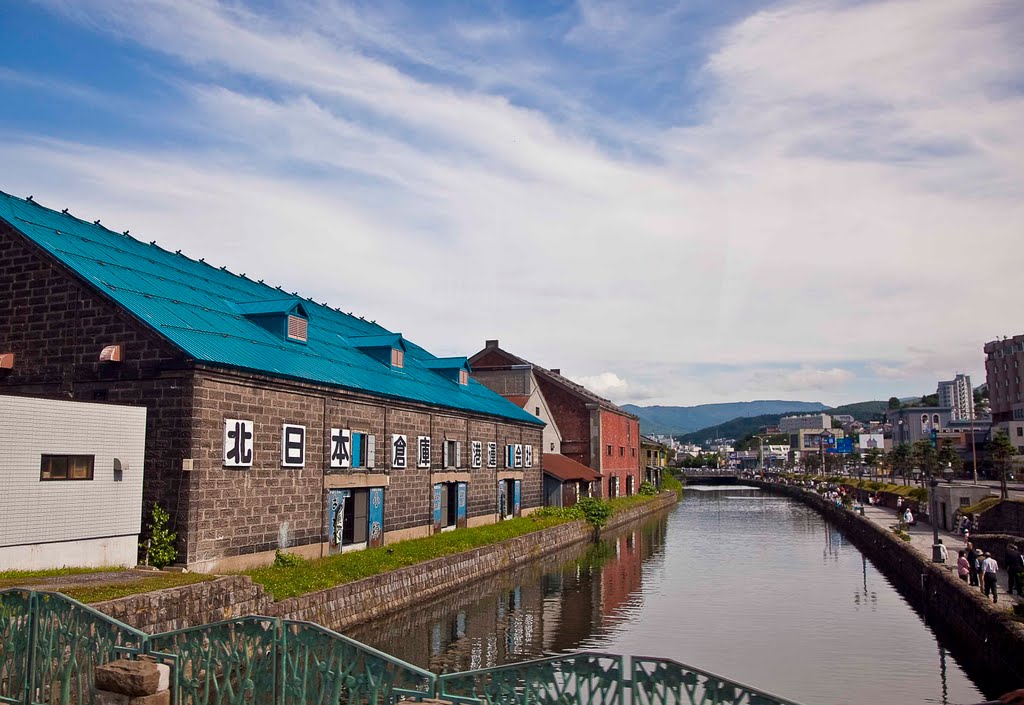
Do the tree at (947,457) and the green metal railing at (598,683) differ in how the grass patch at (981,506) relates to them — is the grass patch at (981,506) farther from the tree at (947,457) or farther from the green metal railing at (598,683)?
the tree at (947,457)

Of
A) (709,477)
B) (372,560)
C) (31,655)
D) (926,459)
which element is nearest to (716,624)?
(372,560)

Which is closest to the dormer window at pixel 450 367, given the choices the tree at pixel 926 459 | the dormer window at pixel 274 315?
the dormer window at pixel 274 315

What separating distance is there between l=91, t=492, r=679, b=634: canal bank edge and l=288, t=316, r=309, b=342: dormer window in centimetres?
969

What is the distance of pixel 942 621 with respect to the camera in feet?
88.6

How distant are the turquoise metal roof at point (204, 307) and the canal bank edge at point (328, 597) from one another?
684 centimetres

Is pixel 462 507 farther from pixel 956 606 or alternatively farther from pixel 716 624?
pixel 956 606

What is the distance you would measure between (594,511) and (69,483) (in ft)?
126

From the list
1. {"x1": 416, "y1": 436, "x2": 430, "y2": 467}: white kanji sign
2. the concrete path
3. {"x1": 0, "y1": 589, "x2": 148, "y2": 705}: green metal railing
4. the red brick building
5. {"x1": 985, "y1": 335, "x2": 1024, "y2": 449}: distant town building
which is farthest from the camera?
{"x1": 985, "y1": 335, "x2": 1024, "y2": 449}: distant town building

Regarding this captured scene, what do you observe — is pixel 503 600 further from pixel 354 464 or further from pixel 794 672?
pixel 794 672

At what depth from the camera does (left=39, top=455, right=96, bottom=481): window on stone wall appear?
19.1m

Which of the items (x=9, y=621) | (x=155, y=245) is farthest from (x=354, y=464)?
(x=9, y=621)

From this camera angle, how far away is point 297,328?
30484 millimetres

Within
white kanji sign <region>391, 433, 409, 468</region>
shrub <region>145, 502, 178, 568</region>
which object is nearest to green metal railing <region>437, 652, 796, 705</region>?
shrub <region>145, 502, 178, 568</region>

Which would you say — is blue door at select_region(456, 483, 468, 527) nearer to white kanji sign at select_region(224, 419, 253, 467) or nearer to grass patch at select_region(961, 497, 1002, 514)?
white kanji sign at select_region(224, 419, 253, 467)
